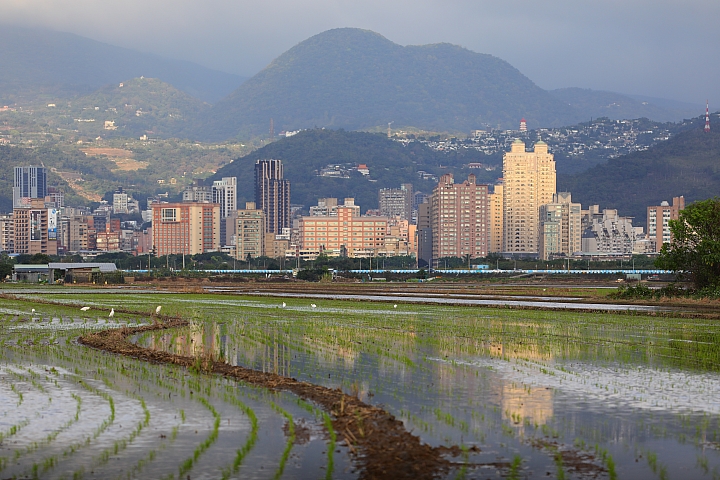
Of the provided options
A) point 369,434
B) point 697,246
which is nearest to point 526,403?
point 369,434

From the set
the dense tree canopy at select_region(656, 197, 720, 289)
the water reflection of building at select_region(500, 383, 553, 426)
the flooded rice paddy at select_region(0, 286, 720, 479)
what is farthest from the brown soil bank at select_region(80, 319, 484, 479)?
the dense tree canopy at select_region(656, 197, 720, 289)

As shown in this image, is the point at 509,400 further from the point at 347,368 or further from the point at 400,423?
the point at 347,368

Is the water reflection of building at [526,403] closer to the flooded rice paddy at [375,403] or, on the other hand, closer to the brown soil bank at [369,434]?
the flooded rice paddy at [375,403]

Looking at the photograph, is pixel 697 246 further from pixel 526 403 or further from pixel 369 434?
pixel 369 434

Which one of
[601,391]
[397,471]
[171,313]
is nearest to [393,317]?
[171,313]

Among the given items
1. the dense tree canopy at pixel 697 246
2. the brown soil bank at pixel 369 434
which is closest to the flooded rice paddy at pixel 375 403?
the brown soil bank at pixel 369 434
